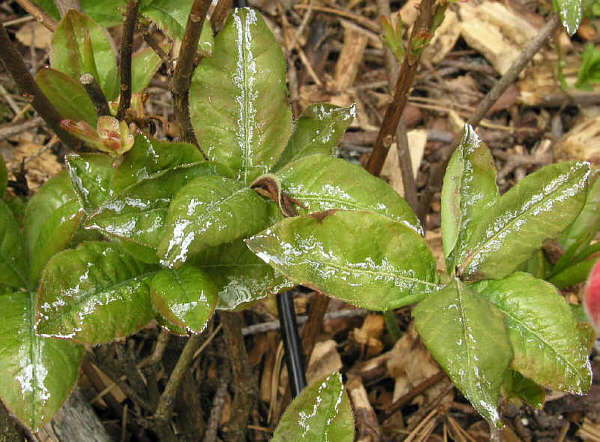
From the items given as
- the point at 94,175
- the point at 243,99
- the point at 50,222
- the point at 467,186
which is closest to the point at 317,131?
the point at 243,99

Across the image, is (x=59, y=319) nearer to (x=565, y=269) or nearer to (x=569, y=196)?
(x=569, y=196)

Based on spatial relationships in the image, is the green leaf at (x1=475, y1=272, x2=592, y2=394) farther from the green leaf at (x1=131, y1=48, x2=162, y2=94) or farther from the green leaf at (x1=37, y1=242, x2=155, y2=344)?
the green leaf at (x1=131, y1=48, x2=162, y2=94)

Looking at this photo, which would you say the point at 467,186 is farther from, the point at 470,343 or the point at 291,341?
the point at 291,341

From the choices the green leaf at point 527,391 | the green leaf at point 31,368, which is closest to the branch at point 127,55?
the green leaf at point 31,368

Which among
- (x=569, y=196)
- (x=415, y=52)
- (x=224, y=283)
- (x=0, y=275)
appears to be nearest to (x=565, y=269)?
(x=569, y=196)

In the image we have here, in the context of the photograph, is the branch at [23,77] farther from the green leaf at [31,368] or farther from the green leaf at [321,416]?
the green leaf at [321,416]

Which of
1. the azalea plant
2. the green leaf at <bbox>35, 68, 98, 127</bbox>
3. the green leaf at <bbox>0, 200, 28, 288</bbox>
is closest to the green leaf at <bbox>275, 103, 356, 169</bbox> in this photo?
the azalea plant

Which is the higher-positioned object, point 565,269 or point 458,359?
point 458,359
